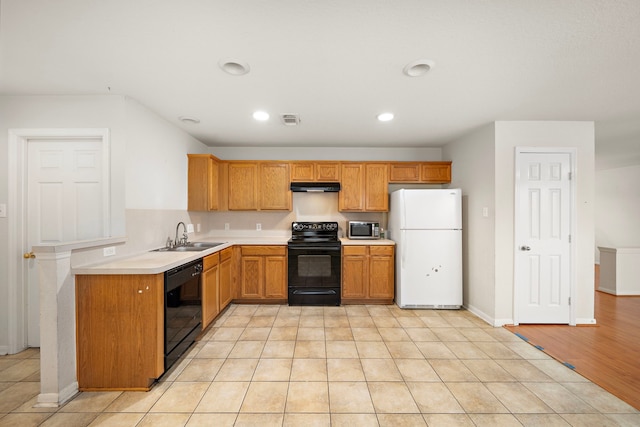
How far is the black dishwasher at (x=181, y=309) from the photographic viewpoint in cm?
212

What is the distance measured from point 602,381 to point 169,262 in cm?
367

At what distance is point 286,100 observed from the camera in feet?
8.57

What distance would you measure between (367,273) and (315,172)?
1760mm

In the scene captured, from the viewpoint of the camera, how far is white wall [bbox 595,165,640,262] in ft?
18.9

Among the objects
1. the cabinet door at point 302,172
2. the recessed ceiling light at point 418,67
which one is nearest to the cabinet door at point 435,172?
the cabinet door at point 302,172

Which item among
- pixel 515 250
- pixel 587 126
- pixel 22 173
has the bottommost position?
pixel 515 250

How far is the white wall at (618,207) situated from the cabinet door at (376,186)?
240 inches

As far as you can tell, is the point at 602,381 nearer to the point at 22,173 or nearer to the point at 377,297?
the point at 377,297

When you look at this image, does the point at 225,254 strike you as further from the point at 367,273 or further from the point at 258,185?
the point at 367,273

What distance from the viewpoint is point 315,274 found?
3830 millimetres

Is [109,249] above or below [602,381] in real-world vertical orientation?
above

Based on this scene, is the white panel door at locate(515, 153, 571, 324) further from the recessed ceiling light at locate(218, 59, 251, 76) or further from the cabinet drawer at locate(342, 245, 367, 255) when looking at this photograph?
the recessed ceiling light at locate(218, 59, 251, 76)

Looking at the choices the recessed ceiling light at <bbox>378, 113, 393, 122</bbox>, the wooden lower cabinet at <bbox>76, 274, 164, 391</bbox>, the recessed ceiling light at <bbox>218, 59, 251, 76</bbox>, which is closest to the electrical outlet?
the wooden lower cabinet at <bbox>76, 274, 164, 391</bbox>

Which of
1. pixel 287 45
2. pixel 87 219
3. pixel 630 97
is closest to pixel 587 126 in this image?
pixel 630 97
